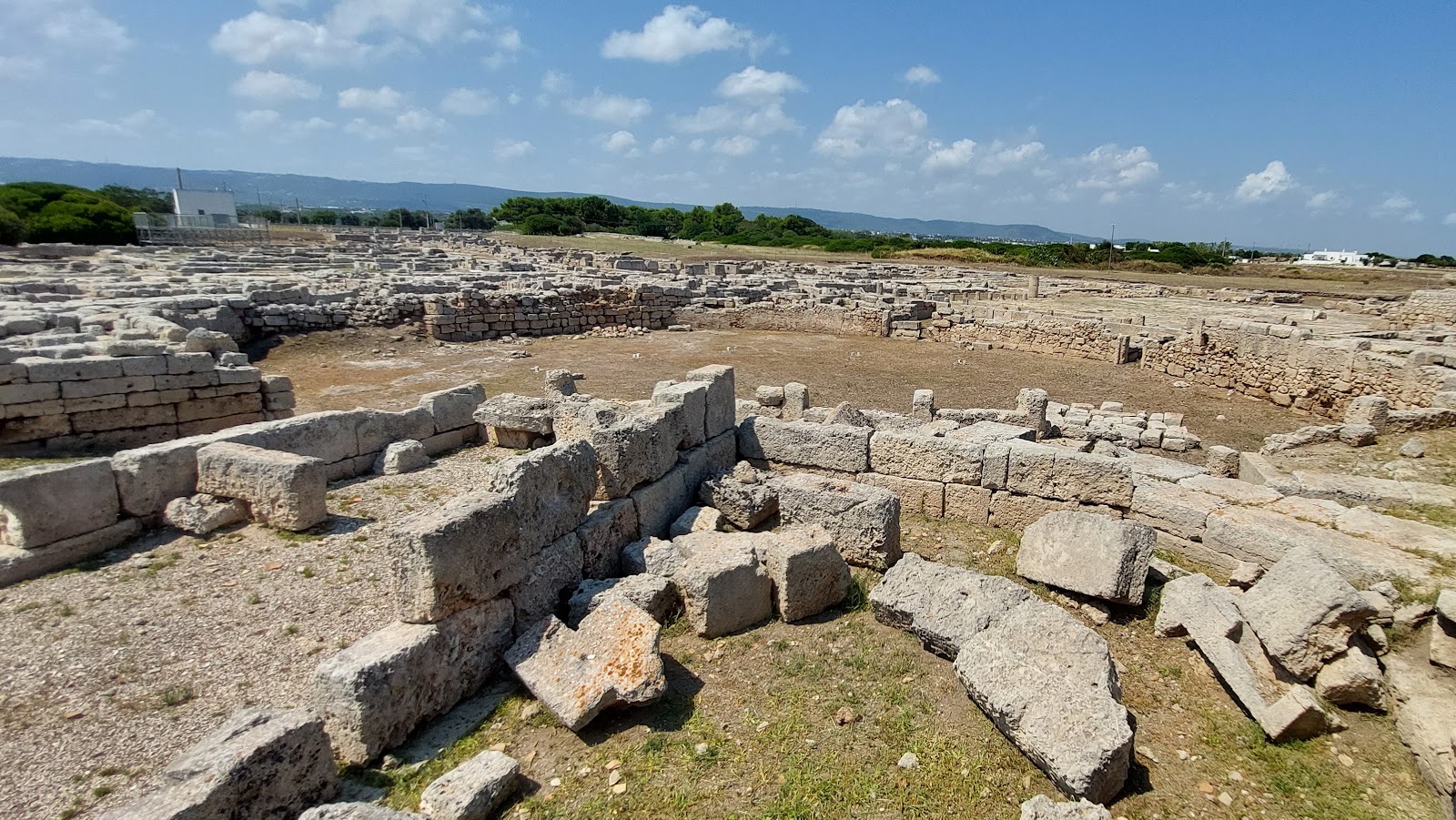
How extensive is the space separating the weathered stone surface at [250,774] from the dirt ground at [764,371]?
10.8m

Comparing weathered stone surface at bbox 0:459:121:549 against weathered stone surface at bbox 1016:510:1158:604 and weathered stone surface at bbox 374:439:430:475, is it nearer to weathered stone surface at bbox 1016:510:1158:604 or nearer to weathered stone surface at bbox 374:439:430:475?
weathered stone surface at bbox 374:439:430:475

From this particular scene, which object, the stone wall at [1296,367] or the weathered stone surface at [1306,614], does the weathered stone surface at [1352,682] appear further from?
the stone wall at [1296,367]

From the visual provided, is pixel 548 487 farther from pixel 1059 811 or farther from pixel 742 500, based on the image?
pixel 1059 811

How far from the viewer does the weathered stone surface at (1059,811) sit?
12.0ft

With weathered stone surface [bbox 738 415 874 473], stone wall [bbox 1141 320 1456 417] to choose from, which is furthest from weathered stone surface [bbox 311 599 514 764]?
stone wall [bbox 1141 320 1456 417]

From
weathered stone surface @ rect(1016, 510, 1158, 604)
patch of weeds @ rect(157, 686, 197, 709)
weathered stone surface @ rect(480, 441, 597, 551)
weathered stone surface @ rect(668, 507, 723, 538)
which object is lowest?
patch of weeds @ rect(157, 686, 197, 709)

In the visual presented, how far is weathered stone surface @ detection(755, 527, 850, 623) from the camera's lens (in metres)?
5.99

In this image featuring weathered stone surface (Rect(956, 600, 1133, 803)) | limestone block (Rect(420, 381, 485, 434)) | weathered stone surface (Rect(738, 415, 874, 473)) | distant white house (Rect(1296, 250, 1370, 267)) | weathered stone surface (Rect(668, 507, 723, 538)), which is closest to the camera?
weathered stone surface (Rect(956, 600, 1133, 803))

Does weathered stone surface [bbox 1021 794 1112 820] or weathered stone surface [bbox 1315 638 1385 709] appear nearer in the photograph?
weathered stone surface [bbox 1021 794 1112 820]

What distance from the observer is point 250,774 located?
3.82 metres

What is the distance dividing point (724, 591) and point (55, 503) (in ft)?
20.2

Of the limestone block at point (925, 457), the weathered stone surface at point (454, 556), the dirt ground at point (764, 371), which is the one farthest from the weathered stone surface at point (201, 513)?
the limestone block at point (925, 457)

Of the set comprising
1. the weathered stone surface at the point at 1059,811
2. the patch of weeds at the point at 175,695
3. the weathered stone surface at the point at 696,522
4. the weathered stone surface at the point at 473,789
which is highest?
the weathered stone surface at the point at 696,522

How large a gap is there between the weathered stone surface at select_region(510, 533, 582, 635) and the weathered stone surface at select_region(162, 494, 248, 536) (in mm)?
3915
